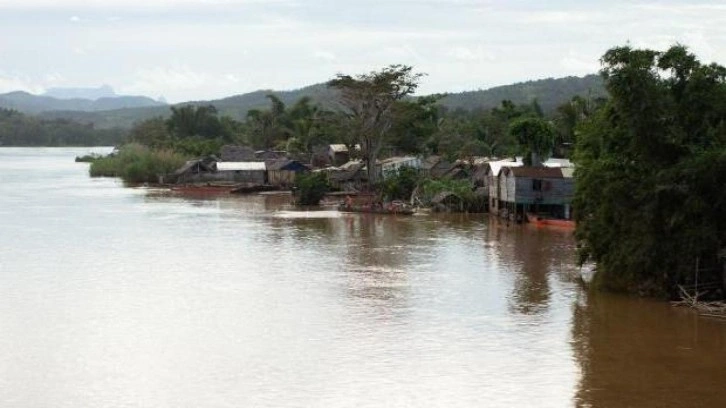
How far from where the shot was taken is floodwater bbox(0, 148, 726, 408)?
18.6 metres

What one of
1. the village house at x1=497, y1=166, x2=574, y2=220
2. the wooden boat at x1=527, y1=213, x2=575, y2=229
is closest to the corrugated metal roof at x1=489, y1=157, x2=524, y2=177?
the village house at x1=497, y1=166, x2=574, y2=220

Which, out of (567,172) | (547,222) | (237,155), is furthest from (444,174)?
(237,155)

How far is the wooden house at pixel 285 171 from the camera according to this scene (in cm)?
7573

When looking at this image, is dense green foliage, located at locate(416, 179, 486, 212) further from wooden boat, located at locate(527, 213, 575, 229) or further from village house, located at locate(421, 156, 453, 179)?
wooden boat, located at locate(527, 213, 575, 229)

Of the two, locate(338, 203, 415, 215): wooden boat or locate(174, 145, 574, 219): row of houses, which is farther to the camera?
locate(338, 203, 415, 215): wooden boat

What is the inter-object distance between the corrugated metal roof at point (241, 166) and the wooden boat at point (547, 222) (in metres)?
35.6

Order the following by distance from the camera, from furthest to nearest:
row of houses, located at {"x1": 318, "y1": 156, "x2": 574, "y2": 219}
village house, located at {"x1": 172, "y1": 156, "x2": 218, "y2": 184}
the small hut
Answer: village house, located at {"x1": 172, "y1": 156, "x2": 218, "y2": 184} < the small hut < row of houses, located at {"x1": 318, "y1": 156, "x2": 574, "y2": 219}

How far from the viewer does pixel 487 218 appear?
51.3 metres

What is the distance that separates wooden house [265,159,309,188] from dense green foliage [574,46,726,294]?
49383 millimetres

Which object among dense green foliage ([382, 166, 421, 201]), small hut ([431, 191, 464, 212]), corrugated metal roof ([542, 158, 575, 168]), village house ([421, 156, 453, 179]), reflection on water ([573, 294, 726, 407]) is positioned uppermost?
corrugated metal roof ([542, 158, 575, 168])

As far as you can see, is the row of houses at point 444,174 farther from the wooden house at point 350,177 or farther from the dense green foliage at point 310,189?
the dense green foliage at point 310,189

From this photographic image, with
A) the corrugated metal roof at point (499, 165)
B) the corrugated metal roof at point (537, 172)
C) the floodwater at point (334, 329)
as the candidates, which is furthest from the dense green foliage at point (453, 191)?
the floodwater at point (334, 329)

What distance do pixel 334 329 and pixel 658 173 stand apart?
30.0 feet

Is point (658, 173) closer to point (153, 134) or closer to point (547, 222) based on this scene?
point (547, 222)
